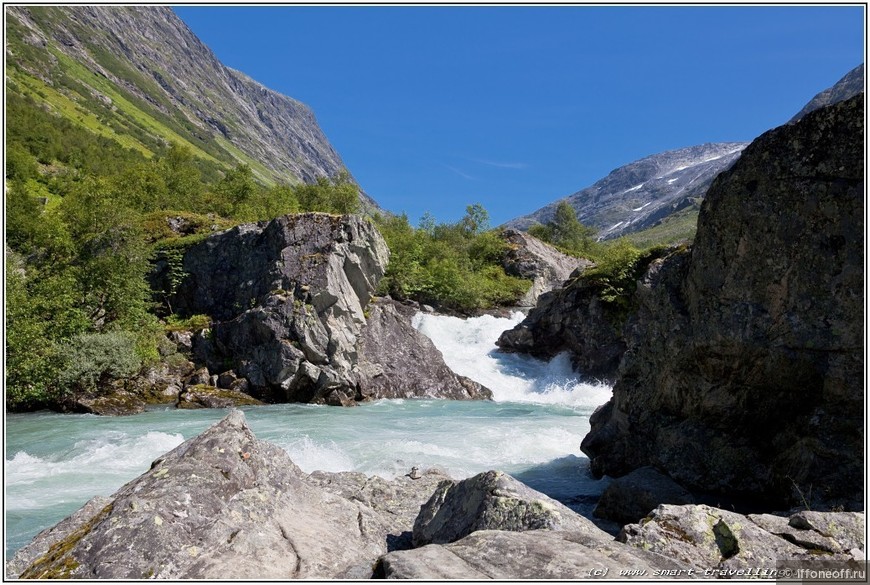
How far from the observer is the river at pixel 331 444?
42.9ft

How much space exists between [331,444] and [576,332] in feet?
75.3

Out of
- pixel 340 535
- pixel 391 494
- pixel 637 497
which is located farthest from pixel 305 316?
pixel 340 535

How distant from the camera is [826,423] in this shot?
31.4 feet

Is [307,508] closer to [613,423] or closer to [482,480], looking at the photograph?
[482,480]

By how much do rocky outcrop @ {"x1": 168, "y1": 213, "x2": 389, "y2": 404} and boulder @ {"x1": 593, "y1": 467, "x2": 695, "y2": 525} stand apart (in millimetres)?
19516

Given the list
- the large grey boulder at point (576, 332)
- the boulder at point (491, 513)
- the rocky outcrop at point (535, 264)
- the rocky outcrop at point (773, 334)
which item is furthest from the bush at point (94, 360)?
the rocky outcrop at point (535, 264)

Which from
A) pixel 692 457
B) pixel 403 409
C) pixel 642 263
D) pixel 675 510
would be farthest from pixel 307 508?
pixel 642 263

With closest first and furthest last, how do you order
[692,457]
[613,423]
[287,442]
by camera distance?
1. [692,457]
2. [613,423]
3. [287,442]

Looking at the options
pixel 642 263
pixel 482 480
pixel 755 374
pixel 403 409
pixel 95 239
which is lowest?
pixel 403 409

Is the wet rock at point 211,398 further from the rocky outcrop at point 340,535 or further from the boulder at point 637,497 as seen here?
the boulder at point 637,497

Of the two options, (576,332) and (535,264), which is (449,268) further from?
(576,332)

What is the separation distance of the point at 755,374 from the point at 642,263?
25.2 metres

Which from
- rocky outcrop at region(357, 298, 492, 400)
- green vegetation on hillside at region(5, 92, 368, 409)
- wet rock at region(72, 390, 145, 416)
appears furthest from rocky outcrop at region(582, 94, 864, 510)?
green vegetation on hillside at region(5, 92, 368, 409)

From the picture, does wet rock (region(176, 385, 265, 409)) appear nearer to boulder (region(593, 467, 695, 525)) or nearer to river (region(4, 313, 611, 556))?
river (region(4, 313, 611, 556))
